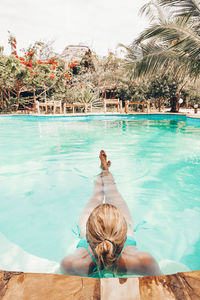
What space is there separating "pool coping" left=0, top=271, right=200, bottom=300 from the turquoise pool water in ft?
3.93

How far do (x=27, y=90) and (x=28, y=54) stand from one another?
2732 mm

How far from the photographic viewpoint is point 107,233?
0.97 metres

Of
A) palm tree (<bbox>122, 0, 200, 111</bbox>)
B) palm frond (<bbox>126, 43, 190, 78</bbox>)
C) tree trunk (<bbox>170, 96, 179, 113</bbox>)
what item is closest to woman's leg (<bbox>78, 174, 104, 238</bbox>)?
palm tree (<bbox>122, 0, 200, 111</bbox>)

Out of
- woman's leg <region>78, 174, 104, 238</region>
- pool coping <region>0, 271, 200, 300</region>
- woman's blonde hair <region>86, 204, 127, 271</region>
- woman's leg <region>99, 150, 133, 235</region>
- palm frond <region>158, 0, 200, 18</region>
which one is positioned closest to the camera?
pool coping <region>0, 271, 200, 300</region>

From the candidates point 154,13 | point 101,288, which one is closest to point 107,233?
point 101,288

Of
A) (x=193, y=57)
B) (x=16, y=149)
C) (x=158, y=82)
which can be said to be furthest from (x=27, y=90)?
(x=193, y=57)

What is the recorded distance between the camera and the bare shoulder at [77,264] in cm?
118

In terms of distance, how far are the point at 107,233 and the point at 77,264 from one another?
0.40m

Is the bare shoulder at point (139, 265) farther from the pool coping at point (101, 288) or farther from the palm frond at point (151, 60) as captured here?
the palm frond at point (151, 60)

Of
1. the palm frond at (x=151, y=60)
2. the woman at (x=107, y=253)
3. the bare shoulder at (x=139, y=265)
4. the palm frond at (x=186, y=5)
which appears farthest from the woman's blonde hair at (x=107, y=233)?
the palm frond at (x=151, y=60)

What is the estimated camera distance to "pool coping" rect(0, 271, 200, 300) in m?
0.70

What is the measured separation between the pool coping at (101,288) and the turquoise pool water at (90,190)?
3.93ft

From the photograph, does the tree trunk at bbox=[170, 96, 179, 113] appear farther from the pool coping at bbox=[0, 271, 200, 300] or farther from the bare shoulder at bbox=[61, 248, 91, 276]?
the pool coping at bbox=[0, 271, 200, 300]

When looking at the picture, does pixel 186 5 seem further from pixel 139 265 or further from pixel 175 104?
pixel 175 104
